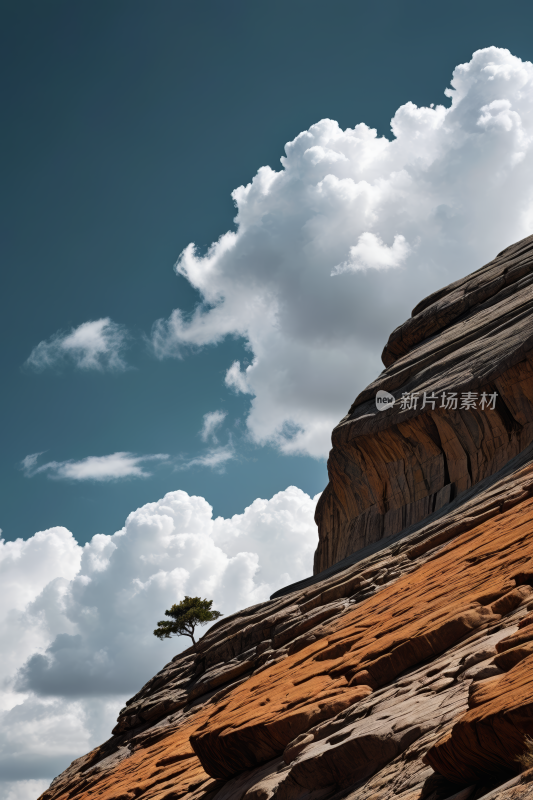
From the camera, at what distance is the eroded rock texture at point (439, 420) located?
97.4ft

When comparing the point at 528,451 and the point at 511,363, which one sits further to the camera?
the point at 511,363

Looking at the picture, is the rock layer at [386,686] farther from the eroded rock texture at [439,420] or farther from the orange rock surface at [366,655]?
the eroded rock texture at [439,420]

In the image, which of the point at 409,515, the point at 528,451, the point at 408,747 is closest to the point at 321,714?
the point at 408,747

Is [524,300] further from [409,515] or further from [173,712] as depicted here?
[173,712]

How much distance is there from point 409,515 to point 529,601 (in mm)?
23923

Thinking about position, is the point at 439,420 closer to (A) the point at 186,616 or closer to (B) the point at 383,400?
(B) the point at 383,400

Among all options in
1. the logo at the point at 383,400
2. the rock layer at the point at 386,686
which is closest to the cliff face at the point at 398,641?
the rock layer at the point at 386,686

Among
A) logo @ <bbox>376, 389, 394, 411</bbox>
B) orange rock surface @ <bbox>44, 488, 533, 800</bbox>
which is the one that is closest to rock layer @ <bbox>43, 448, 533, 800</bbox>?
orange rock surface @ <bbox>44, 488, 533, 800</bbox>

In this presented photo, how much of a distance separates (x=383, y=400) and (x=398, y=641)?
25.7 m

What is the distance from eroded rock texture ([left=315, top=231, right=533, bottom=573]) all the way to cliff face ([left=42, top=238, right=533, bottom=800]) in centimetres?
11

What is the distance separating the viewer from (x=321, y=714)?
11445 mm

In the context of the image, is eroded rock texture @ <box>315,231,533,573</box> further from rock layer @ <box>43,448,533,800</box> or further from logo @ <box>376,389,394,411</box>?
rock layer @ <box>43,448,533,800</box>

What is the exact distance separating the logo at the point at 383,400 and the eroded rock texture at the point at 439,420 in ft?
1.27

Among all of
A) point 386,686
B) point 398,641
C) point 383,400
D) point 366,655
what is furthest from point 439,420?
point 386,686
